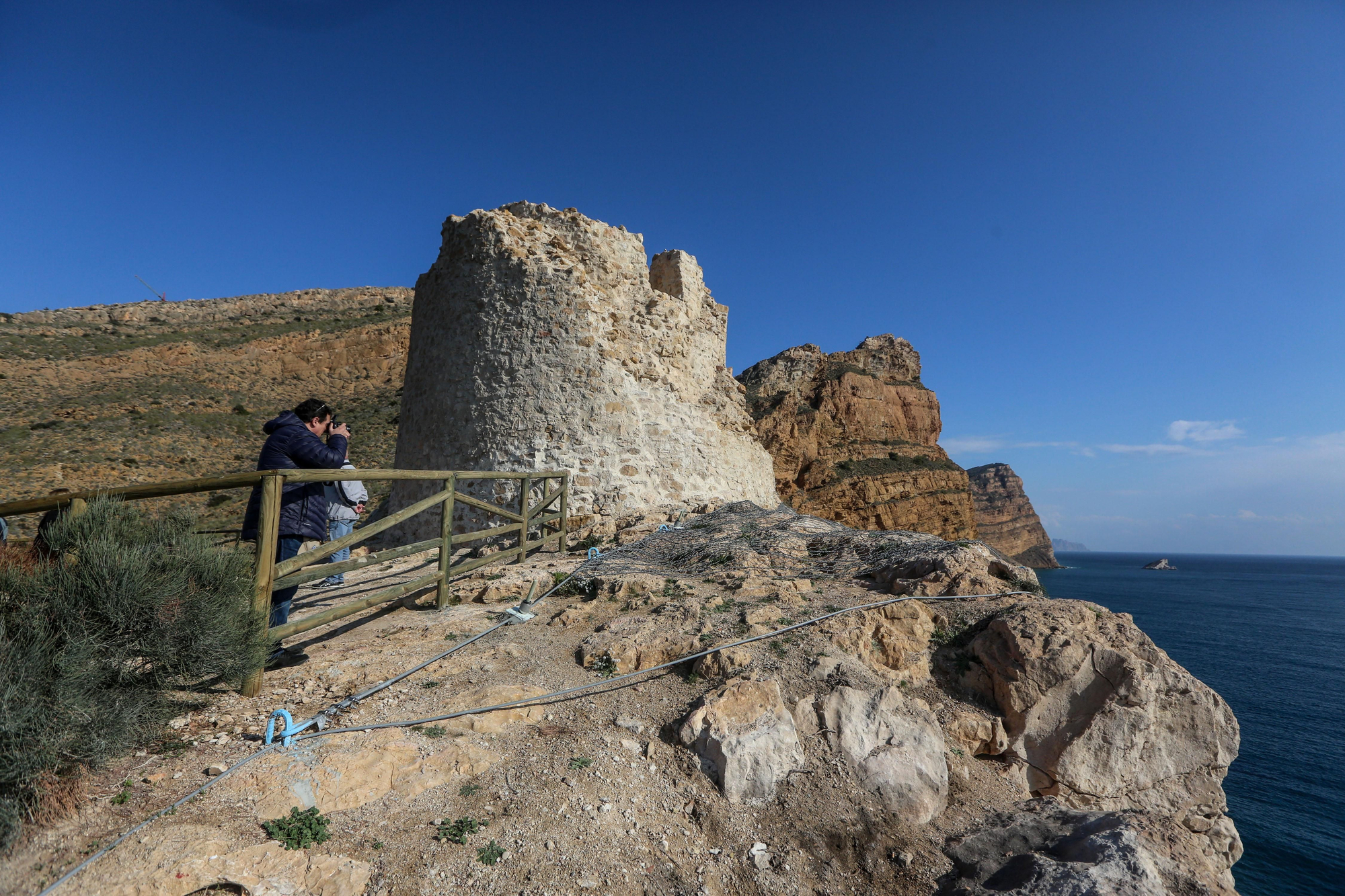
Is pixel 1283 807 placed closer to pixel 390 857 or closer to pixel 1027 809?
pixel 1027 809

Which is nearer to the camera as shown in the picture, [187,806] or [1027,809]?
[187,806]

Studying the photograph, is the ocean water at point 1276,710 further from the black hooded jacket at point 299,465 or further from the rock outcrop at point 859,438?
the rock outcrop at point 859,438

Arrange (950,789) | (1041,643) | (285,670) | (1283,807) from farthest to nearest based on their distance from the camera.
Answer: (1283,807) → (1041,643) → (285,670) → (950,789)

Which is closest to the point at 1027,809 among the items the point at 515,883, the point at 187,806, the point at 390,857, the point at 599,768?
the point at 599,768

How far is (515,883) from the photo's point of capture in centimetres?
224

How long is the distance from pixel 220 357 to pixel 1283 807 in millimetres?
52505

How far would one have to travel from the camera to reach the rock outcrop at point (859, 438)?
38.1 metres

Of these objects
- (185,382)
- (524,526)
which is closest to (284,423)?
(524,526)

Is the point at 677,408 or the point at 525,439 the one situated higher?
the point at 677,408

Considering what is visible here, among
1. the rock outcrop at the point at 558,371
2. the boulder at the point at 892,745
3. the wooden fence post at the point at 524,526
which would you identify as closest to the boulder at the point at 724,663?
the boulder at the point at 892,745

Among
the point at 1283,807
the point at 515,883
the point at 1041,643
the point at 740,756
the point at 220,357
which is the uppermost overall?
the point at 220,357

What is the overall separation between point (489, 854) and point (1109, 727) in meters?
3.87

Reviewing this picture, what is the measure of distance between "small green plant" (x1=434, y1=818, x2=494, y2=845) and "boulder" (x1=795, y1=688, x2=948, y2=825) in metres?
1.81

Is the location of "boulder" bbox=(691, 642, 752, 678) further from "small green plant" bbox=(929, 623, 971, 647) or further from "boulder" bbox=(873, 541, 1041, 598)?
"boulder" bbox=(873, 541, 1041, 598)
